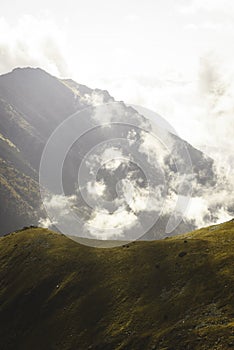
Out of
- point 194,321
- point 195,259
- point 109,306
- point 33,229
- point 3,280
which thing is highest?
point 33,229

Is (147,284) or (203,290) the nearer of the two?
(203,290)

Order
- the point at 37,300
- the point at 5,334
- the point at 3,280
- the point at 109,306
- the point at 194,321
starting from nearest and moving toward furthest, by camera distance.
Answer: the point at 194,321 < the point at 109,306 < the point at 5,334 < the point at 37,300 < the point at 3,280

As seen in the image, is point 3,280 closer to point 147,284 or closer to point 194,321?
point 147,284

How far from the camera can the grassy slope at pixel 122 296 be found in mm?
61875

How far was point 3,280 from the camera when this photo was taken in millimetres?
103625

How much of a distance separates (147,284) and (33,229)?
67.1 meters

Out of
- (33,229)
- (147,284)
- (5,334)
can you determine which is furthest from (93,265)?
(33,229)

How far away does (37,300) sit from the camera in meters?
90.0

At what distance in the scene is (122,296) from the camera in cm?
7894

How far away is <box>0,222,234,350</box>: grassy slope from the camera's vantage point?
61875 millimetres

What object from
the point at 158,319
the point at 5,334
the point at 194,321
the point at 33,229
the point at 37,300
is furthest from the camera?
the point at 33,229

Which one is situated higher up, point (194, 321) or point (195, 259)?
point (195, 259)

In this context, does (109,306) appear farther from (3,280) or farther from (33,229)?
(33,229)

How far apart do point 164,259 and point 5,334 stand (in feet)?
145
